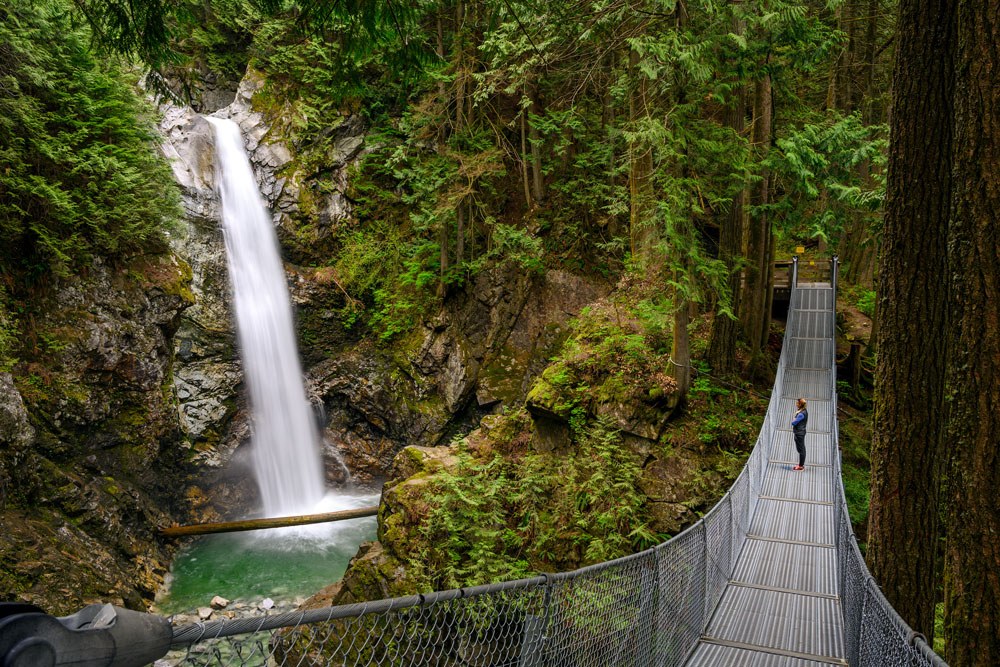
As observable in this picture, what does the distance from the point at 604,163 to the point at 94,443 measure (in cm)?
1016

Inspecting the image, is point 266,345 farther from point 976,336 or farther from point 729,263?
point 976,336

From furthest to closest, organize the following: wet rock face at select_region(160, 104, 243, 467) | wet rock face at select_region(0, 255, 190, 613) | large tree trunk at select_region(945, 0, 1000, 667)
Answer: wet rock face at select_region(160, 104, 243, 467), wet rock face at select_region(0, 255, 190, 613), large tree trunk at select_region(945, 0, 1000, 667)

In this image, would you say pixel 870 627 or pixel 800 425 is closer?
pixel 870 627

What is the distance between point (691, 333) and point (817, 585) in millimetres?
6247

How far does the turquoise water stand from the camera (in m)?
9.05

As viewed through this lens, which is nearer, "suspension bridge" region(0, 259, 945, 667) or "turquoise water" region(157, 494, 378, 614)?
"suspension bridge" region(0, 259, 945, 667)

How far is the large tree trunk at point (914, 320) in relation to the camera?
11.9 ft

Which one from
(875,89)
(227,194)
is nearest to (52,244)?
(227,194)

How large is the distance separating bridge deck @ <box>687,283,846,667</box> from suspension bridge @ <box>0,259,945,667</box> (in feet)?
0.05

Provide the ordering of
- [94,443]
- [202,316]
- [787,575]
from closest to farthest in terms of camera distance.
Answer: [787,575]
[94,443]
[202,316]

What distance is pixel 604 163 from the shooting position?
35.7 feet

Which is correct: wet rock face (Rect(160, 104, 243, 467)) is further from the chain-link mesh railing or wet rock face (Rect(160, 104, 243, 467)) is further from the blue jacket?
the chain-link mesh railing

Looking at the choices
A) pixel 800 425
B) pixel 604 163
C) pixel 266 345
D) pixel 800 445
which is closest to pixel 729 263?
pixel 800 425

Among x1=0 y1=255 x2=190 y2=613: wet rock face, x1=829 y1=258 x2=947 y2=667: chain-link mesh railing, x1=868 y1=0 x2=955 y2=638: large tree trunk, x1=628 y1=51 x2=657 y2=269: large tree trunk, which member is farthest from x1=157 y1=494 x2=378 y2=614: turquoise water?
x1=868 y1=0 x2=955 y2=638: large tree trunk
